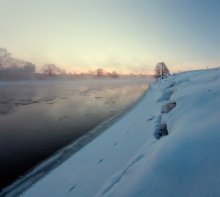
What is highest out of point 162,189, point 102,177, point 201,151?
point 201,151

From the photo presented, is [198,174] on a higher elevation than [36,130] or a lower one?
higher

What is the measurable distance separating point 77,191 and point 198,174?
4012 millimetres

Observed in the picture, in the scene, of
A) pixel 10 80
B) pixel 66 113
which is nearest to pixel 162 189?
pixel 66 113

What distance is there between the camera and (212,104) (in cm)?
986

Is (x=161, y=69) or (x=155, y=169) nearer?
(x=155, y=169)

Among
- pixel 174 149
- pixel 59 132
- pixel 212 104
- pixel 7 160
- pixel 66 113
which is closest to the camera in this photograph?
pixel 174 149

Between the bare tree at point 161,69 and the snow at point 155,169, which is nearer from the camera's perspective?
the snow at point 155,169

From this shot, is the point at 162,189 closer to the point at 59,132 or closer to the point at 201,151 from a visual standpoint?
the point at 201,151

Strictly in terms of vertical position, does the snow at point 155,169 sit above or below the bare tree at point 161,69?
below

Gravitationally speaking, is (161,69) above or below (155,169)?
above

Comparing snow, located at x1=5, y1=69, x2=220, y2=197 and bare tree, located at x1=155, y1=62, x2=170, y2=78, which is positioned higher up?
bare tree, located at x1=155, y1=62, x2=170, y2=78

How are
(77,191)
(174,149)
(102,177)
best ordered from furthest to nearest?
(102,177), (77,191), (174,149)

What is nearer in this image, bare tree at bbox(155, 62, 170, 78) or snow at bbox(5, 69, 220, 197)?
snow at bbox(5, 69, 220, 197)

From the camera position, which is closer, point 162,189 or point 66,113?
point 162,189
